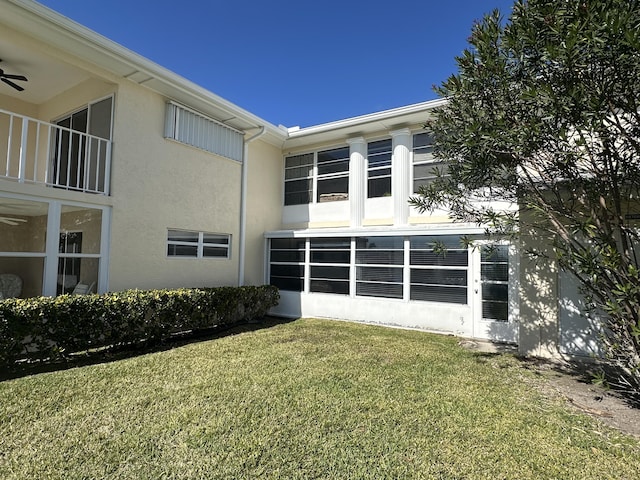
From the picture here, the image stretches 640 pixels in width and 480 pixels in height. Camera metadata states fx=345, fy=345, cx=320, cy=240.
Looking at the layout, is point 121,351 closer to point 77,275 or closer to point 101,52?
point 77,275

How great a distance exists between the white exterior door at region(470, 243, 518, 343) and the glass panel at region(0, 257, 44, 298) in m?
9.39

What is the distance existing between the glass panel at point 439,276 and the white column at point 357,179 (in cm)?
243

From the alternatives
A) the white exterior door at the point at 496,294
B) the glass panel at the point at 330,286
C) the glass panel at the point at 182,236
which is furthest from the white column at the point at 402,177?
the glass panel at the point at 182,236

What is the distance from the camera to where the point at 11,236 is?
6.89 m

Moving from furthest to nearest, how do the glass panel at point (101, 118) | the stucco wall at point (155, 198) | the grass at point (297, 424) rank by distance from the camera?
the glass panel at point (101, 118) → the stucco wall at point (155, 198) → the grass at point (297, 424)

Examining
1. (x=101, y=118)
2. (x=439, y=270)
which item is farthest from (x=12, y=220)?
(x=439, y=270)

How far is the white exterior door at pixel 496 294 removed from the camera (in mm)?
8141

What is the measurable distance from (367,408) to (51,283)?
6.57 metres

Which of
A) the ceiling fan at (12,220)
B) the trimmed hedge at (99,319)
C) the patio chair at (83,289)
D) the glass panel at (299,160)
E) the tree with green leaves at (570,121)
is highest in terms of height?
the glass panel at (299,160)

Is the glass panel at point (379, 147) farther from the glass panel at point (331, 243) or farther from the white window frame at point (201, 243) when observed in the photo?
the white window frame at point (201, 243)

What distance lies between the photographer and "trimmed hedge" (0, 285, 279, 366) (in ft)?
18.2

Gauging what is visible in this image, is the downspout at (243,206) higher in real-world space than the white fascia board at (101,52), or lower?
lower

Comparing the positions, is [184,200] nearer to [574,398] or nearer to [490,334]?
[490,334]

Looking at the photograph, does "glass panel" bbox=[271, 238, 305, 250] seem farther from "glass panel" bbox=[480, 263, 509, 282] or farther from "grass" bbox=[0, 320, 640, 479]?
"grass" bbox=[0, 320, 640, 479]
